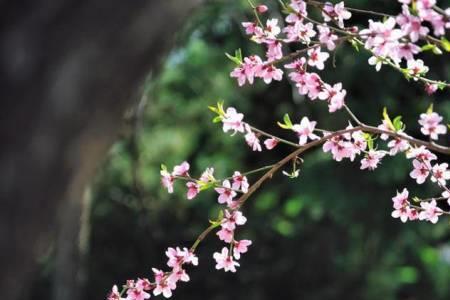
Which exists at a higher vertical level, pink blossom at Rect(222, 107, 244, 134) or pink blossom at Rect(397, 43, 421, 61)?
pink blossom at Rect(397, 43, 421, 61)

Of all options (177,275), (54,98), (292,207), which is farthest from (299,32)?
(292,207)

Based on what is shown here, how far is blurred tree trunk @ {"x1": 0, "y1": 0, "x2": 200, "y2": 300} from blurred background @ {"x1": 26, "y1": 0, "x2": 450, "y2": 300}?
638 centimetres

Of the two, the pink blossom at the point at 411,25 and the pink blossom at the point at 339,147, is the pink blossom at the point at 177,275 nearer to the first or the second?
the pink blossom at the point at 339,147

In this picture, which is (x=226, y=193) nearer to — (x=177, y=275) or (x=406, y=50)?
(x=177, y=275)

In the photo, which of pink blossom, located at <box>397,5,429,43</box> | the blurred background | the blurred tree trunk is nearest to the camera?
the blurred tree trunk

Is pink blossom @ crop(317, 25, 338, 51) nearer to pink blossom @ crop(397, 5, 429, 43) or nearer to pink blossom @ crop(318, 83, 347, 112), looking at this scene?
pink blossom @ crop(318, 83, 347, 112)

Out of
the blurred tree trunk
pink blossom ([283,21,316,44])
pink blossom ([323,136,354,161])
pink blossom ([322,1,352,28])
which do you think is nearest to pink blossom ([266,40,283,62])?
pink blossom ([283,21,316,44])

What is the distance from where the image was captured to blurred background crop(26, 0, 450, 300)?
7.88 meters

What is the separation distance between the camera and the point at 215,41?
9.11 metres

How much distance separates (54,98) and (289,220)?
732 cm

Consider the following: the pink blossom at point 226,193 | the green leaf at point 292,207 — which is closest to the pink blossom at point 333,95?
the pink blossom at point 226,193

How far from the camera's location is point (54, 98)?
3.44ft

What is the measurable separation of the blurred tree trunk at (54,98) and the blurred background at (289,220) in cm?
638

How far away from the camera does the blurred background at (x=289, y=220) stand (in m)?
7.88
